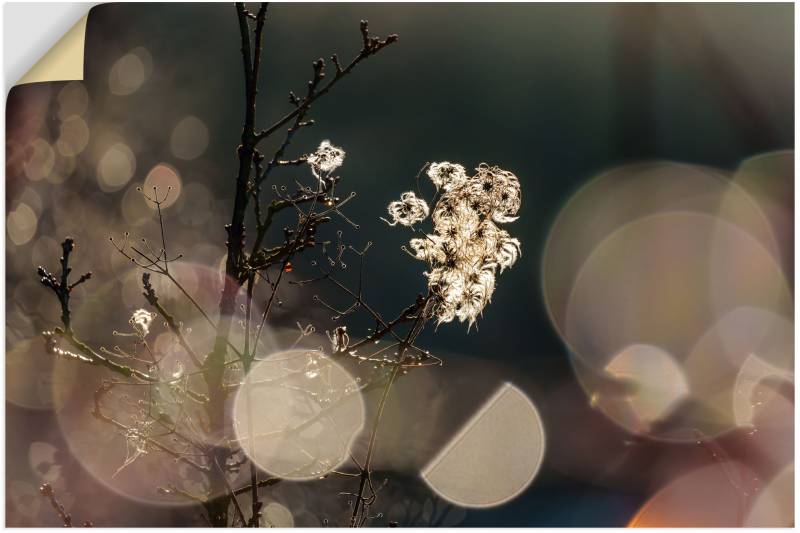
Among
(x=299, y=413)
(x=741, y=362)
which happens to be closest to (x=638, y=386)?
(x=741, y=362)

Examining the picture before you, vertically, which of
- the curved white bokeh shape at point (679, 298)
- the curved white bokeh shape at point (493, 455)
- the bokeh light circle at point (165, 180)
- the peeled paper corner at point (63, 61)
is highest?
the peeled paper corner at point (63, 61)

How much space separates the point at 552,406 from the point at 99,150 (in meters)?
2.03

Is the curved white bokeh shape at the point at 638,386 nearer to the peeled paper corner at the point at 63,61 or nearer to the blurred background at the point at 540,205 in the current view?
the blurred background at the point at 540,205

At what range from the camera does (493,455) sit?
2.20 metres

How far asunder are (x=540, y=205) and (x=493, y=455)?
0.98 m

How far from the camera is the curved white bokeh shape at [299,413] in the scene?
1.43 metres

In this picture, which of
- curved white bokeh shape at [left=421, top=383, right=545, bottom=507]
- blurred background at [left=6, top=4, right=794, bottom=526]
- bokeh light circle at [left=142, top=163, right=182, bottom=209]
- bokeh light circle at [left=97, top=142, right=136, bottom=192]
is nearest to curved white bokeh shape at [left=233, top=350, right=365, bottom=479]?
blurred background at [left=6, top=4, right=794, bottom=526]

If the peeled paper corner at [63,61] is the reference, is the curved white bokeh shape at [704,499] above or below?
below

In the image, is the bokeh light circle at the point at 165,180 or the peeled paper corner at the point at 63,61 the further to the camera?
the bokeh light circle at the point at 165,180

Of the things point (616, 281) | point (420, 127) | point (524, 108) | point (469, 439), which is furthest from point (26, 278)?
point (616, 281)

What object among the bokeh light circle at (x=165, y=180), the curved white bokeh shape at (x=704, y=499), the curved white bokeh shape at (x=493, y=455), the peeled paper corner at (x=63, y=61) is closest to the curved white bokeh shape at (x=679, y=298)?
the curved white bokeh shape at (x=704, y=499)

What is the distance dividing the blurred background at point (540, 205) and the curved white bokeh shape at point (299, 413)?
0.45 meters

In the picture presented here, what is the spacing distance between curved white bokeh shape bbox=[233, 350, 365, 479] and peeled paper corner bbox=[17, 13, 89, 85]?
48.2 inches

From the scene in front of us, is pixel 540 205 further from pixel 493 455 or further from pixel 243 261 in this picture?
pixel 243 261
